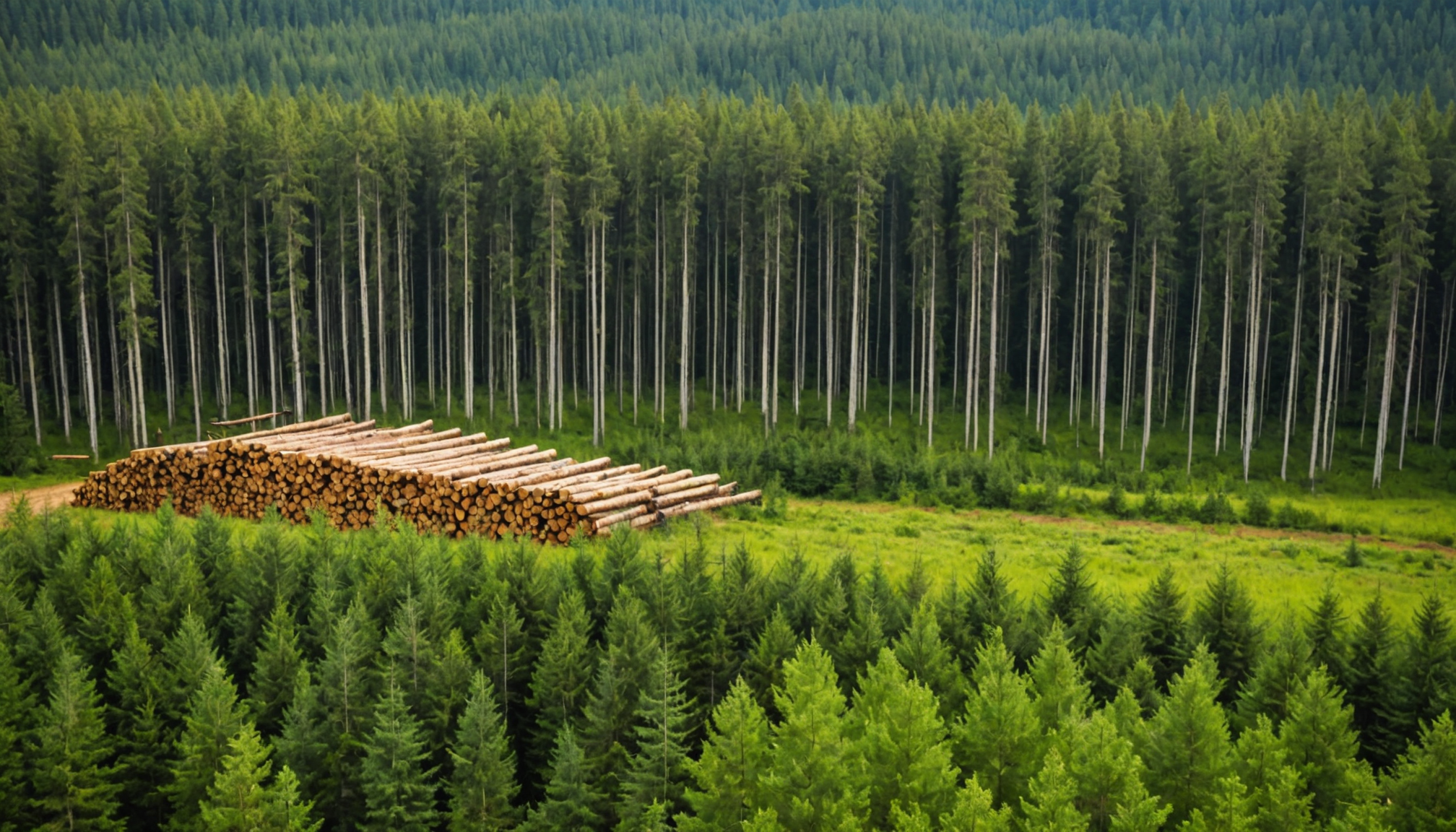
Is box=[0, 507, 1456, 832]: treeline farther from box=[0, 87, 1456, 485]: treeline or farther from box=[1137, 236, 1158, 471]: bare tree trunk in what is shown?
box=[0, 87, 1456, 485]: treeline

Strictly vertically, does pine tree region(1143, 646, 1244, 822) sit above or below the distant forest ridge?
below

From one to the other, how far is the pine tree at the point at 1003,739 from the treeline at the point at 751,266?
33.9 m

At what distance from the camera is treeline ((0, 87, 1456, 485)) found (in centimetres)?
4666

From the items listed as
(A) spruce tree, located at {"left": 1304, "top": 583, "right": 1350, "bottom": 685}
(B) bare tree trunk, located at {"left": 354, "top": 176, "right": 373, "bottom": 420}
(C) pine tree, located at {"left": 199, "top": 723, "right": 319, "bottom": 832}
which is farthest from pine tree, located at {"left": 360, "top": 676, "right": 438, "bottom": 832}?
(B) bare tree trunk, located at {"left": 354, "top": 176, "right": 373, "bottom": 420}

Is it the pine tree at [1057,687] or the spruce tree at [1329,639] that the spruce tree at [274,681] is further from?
the spruce tree at [1329,639]

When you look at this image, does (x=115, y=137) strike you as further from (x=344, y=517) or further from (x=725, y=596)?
(x=725, y=596)

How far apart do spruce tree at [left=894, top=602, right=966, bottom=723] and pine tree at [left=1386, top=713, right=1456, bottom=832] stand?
15.7ft

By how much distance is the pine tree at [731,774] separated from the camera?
1175cm

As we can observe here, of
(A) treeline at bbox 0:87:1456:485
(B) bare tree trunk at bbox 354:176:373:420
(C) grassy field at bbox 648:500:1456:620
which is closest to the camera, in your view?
(C) grassy field at bbox 648:500:1456:620

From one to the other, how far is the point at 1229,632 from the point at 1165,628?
91cm

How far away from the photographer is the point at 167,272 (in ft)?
175

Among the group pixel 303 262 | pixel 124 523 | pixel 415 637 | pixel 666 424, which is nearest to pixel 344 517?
pixel 124 523

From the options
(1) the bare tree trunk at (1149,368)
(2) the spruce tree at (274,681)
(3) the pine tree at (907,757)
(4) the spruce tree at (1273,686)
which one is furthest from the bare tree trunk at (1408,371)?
(2) the spruce tree at (274,681)

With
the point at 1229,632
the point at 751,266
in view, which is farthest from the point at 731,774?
the point at 751,266
